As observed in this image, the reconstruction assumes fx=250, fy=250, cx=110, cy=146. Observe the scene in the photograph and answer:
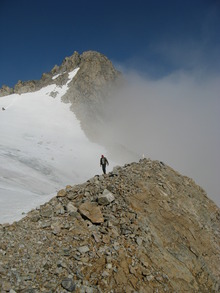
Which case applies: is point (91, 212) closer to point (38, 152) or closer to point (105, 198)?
point (105, 198)

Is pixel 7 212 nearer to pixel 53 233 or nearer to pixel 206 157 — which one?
pixel 53 233

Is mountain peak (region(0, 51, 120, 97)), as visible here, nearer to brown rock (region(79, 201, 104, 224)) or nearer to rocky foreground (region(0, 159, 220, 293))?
rocky foreground (region(0, 159, 220, 293))

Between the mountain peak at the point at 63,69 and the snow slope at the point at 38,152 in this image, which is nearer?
the snow slope at the point at 38,152

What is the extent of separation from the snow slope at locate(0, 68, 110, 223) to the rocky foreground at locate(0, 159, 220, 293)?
2934 mm

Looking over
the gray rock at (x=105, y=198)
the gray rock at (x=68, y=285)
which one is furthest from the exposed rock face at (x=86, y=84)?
the gray rock at (x=68, y=285)

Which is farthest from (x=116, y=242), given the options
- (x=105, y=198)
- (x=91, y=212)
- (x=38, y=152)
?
(x=38, y=152)

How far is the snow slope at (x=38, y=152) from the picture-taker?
59.3ft

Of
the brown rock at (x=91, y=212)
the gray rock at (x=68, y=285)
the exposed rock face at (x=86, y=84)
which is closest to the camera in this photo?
the gray rock at (x=68, y=285)

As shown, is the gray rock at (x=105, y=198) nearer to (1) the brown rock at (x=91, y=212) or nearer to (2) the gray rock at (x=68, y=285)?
(1) the brown rock at (x=91, y=212)

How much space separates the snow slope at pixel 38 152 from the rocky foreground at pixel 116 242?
9.62ft

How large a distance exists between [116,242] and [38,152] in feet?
119

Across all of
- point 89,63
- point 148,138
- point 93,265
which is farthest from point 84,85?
point 93,265

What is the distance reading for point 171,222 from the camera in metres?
13.0

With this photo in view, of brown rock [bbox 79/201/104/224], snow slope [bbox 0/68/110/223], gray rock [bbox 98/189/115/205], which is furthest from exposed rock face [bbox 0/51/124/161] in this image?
brown rock [bbox 79/201/104/224]
